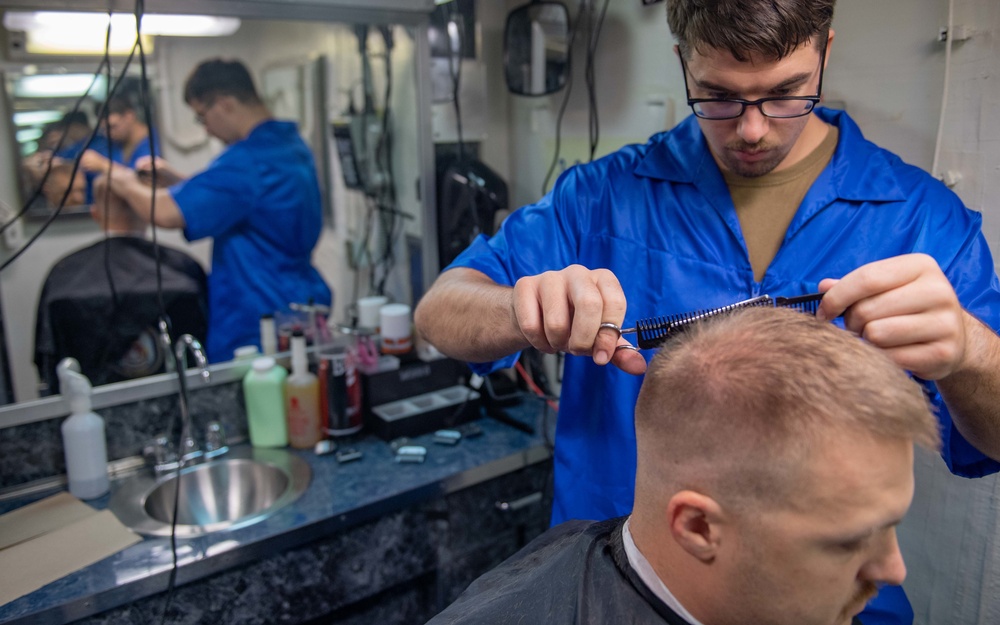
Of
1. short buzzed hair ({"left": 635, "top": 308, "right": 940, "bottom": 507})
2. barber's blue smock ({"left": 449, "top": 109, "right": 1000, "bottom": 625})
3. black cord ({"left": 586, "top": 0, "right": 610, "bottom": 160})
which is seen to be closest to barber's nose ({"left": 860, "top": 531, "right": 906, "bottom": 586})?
short buzzed hair ({"left": 635, "top": 308, "right": 940, "bottom": 507})

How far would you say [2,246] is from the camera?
6.88 feet

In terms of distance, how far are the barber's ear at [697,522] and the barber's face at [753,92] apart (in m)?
0.72

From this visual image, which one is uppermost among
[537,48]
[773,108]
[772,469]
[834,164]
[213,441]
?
[537,48]

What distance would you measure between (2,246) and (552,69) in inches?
70.5

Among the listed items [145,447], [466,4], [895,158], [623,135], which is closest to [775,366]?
[895,158]

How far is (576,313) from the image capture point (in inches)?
41.1

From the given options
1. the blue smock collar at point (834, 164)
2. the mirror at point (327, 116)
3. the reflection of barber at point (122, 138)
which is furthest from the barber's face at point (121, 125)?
the blue smock collar at point (834, 164)

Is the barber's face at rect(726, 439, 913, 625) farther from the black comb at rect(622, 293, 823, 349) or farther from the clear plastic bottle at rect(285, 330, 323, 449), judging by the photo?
the clear plastic bottle at rect(285, 330, 323, 449)

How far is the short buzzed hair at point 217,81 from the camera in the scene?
8.66ft

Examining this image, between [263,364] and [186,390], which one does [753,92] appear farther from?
[186,390]

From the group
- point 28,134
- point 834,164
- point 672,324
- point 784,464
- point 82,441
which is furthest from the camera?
point 28,134

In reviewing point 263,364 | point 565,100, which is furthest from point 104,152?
point 565,100

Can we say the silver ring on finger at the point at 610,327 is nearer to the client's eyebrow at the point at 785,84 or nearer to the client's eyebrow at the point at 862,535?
the client's eyebrow at the point at 862,535

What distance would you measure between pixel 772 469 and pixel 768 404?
0.08m
